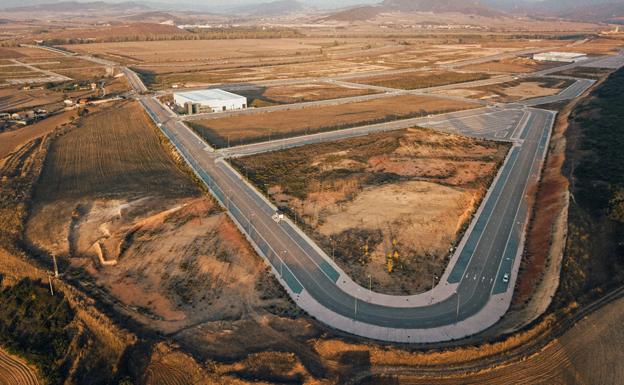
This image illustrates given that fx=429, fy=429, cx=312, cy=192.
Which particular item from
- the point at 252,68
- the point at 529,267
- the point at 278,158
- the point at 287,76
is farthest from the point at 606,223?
the point at 252,68

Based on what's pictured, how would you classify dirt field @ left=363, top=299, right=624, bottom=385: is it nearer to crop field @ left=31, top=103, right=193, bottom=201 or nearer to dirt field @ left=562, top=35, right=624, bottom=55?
crop field @ left=31, top=103, right=193, bottom=201

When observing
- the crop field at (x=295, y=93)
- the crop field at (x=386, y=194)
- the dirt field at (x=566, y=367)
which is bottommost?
the dirt field at (x=566, y=367)

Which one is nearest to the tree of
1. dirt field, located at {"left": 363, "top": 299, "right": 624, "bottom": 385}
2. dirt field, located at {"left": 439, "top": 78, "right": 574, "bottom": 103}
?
dirt field, located at {"left": 363, "top": 299, "right": 624, "bottom": 385}

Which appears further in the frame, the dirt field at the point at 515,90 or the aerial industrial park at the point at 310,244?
the dirt field at the point at 515,90

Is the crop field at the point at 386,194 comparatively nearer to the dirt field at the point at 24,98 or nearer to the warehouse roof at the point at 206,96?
the warehouse roof at the point at 206,96

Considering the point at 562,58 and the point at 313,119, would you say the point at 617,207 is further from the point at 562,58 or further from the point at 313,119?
the point at 562,58

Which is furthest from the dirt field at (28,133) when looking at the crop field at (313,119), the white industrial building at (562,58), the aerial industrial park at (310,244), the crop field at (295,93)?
the white industrial building at (562,58)
